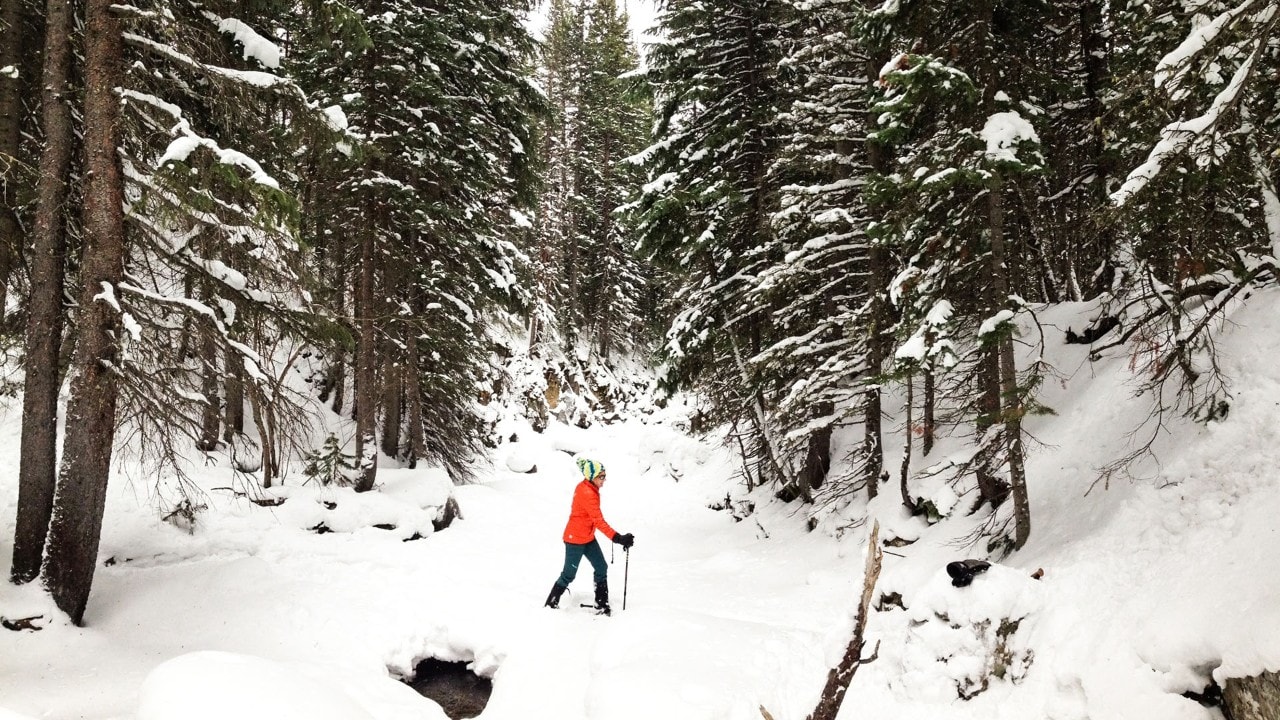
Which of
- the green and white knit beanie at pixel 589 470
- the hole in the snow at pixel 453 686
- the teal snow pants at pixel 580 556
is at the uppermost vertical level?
the green and white knit beanie at pixel 589 470

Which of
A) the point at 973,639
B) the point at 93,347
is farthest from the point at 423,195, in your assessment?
the point at 973,639

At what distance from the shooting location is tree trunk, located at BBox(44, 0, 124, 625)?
6281mm

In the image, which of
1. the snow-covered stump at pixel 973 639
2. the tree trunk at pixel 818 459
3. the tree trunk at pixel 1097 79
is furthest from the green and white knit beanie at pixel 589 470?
the tree trunk at pixel 1097 79

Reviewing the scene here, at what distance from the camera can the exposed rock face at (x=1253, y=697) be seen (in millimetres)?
3580

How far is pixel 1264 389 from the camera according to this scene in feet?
18.0

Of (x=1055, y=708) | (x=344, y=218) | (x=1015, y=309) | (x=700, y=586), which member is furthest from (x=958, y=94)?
(x=344, y=218)

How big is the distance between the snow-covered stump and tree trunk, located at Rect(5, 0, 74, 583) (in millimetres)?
8860

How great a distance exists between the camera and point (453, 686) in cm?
709

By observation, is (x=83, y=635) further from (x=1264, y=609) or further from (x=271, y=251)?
(x=1264, y=609)

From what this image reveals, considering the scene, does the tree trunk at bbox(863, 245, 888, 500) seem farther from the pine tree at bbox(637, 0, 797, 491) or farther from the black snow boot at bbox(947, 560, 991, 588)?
the black snow boot at bbox(947, 560, 991, 588)

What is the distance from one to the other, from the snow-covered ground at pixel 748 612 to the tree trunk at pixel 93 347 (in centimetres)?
41

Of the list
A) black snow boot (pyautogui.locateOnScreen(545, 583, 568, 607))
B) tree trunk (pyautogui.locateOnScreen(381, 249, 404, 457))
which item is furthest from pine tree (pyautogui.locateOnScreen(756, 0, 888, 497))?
tree trunk (pyautogui.locateOnScreen(381, 249, 404, 457))

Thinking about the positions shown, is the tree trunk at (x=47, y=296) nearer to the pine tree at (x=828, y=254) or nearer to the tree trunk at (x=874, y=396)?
the pine tree at (x=828, y=254)

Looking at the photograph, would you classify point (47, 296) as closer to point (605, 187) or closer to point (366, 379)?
point (366, 379)
